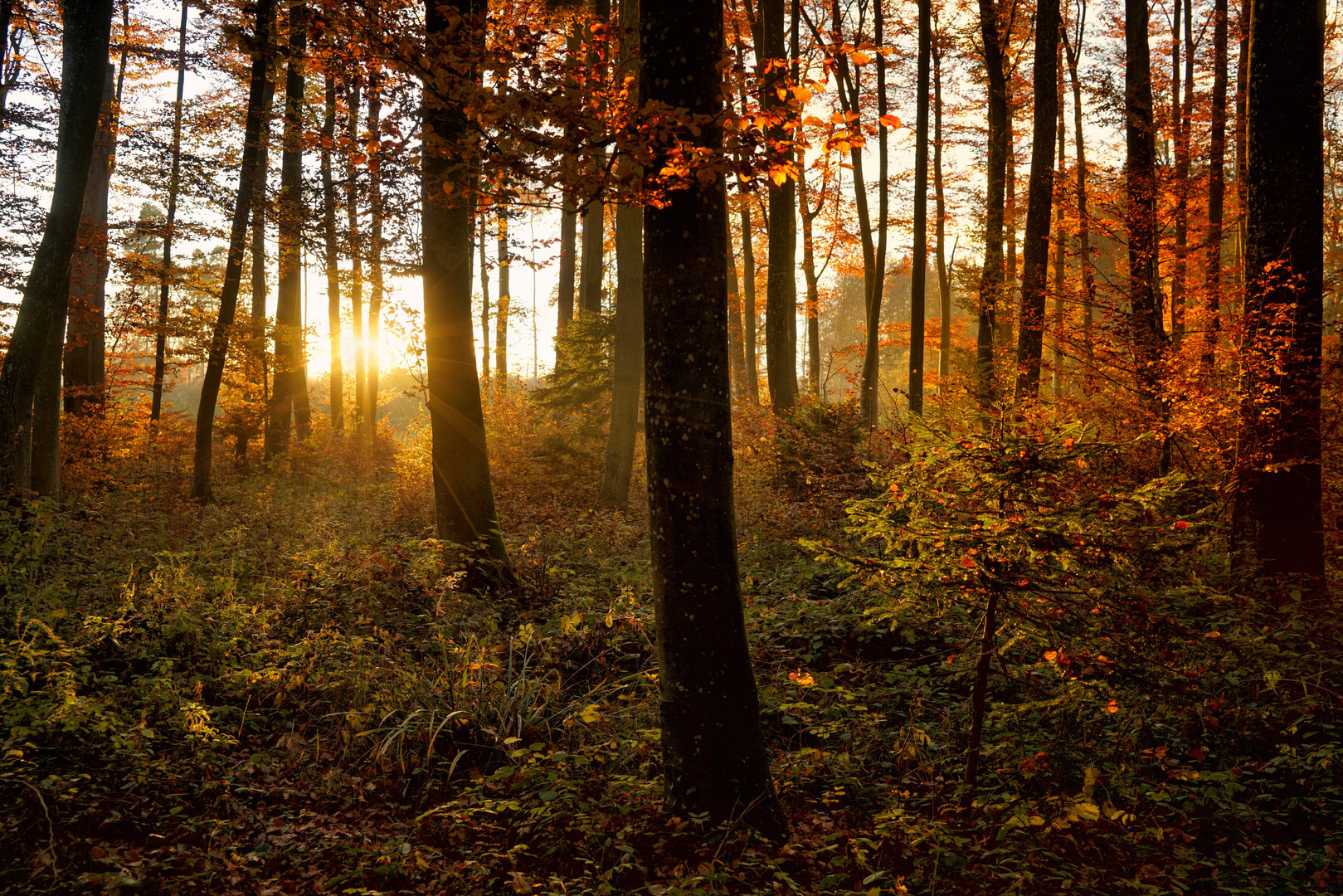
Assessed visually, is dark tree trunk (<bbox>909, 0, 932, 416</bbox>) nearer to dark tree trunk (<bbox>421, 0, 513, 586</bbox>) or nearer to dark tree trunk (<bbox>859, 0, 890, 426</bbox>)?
dark tree trunk (<bbox>859, 0, 890, 426</bbox>)

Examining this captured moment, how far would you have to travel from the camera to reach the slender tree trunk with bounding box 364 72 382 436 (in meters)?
6.04

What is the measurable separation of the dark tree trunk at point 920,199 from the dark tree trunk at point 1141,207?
356cm

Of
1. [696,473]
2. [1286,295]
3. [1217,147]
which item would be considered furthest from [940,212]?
[696,473]

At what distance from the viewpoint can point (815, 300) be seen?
23.4m

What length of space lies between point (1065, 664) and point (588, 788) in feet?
8.98

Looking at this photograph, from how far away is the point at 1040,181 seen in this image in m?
11.0

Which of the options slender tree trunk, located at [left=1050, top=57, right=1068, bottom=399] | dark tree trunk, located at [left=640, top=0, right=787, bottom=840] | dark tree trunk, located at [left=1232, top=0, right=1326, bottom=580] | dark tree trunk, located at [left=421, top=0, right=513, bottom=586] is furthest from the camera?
slender tree trunk, located at [left=1050, top=57, right=1068, bottom=399]

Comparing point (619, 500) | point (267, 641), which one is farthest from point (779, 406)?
point (267, 641)

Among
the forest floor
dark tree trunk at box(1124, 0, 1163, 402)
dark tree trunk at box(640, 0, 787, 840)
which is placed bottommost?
the forest floor

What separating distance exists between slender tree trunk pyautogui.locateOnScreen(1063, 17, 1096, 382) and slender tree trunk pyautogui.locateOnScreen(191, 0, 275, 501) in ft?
44.5

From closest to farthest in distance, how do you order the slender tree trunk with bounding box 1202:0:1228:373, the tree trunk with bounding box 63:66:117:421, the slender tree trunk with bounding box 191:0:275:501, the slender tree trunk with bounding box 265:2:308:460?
the slender tree trunk with bounding box 191:0:275:501 < the slender tree trunk with bounding box 1202:0:1228:373 < the tree trunk with bounding box 63:66:117:421 < the slender tree trunk with bounding box 265:2:308:460

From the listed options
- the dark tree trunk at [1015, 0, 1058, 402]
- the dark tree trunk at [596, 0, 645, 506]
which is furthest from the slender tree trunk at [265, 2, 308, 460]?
the dark tree trunk at [1015, 0, 1058, 402]

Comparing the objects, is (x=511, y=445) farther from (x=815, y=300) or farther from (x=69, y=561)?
(x=815, y=300)

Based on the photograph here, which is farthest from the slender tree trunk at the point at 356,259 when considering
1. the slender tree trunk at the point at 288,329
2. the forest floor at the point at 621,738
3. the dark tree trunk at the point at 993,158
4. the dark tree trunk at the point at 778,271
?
the dark tree trunk at the point at 993,158
